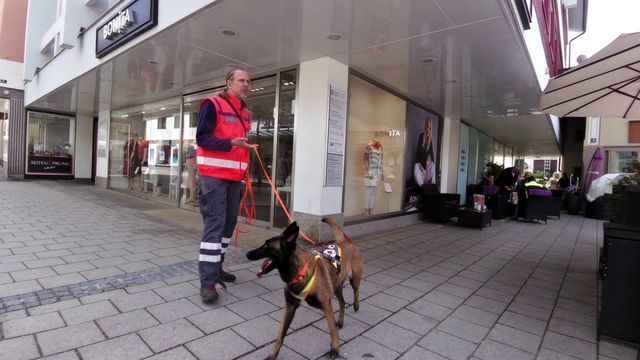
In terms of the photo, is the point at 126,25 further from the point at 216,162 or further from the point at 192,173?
the point at 216,162

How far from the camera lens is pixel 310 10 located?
4.16 meters

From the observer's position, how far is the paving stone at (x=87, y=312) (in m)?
2.66

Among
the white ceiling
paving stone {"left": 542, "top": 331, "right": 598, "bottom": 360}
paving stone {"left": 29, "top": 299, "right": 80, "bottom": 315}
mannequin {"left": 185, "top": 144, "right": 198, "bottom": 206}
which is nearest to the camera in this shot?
paving stone {"left": 542, "top": 331, "right": 598, "bottom": 360}

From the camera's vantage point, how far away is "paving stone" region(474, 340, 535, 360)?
8.27ft

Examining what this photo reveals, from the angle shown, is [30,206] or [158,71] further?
[30,206]

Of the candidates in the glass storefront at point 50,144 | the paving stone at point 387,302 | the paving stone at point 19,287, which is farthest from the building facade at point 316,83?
the glass storefront at point 50,144

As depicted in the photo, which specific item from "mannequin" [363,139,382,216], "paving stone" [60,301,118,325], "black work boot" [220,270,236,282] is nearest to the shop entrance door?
"mannequin" [363,139,382,216]

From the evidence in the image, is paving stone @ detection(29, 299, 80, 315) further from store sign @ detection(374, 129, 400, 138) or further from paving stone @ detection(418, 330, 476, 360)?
store sign @ detection(374, 129, 400, 138)

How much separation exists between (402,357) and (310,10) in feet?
12.5

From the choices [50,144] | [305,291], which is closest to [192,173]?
[305,291]

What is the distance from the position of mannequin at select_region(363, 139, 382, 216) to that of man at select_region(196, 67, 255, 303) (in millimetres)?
4648

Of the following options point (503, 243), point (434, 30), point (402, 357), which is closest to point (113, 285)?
point (402, 357)

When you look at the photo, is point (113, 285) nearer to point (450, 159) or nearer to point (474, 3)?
point (474, 3)

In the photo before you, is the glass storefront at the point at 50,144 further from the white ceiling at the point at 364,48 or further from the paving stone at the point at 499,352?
the paving stone at the point at 499,352
